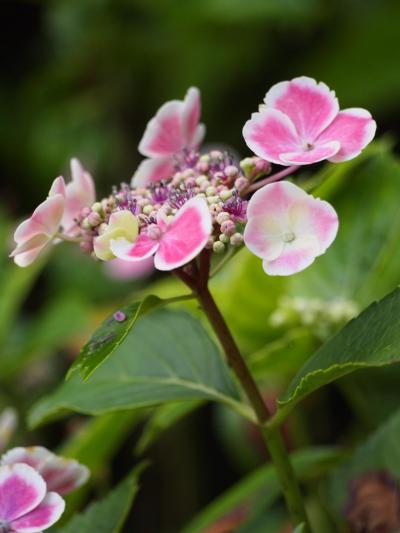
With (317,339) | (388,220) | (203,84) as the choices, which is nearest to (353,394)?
(317,339)

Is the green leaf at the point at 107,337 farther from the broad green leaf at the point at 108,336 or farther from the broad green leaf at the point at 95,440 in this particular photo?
the broad green leaf at the point at 95,440

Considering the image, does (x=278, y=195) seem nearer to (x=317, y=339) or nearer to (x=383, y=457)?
(x=383, y=457)

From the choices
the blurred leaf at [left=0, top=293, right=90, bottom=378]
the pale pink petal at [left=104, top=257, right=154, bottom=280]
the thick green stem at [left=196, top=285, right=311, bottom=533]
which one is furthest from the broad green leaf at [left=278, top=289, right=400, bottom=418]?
the pale pink petal at [left=104, top=257, right=154, bottom=280]

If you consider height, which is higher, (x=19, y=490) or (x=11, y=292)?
(x=19, y=490)

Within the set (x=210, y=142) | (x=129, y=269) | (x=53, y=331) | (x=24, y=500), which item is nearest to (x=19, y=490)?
(x=24, y=500)

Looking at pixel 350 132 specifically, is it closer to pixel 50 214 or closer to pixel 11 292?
pixel 50 214

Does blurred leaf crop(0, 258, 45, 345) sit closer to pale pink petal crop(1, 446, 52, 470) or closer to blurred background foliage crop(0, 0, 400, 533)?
blurred background foliage crop(0, 0, 400, 533)
